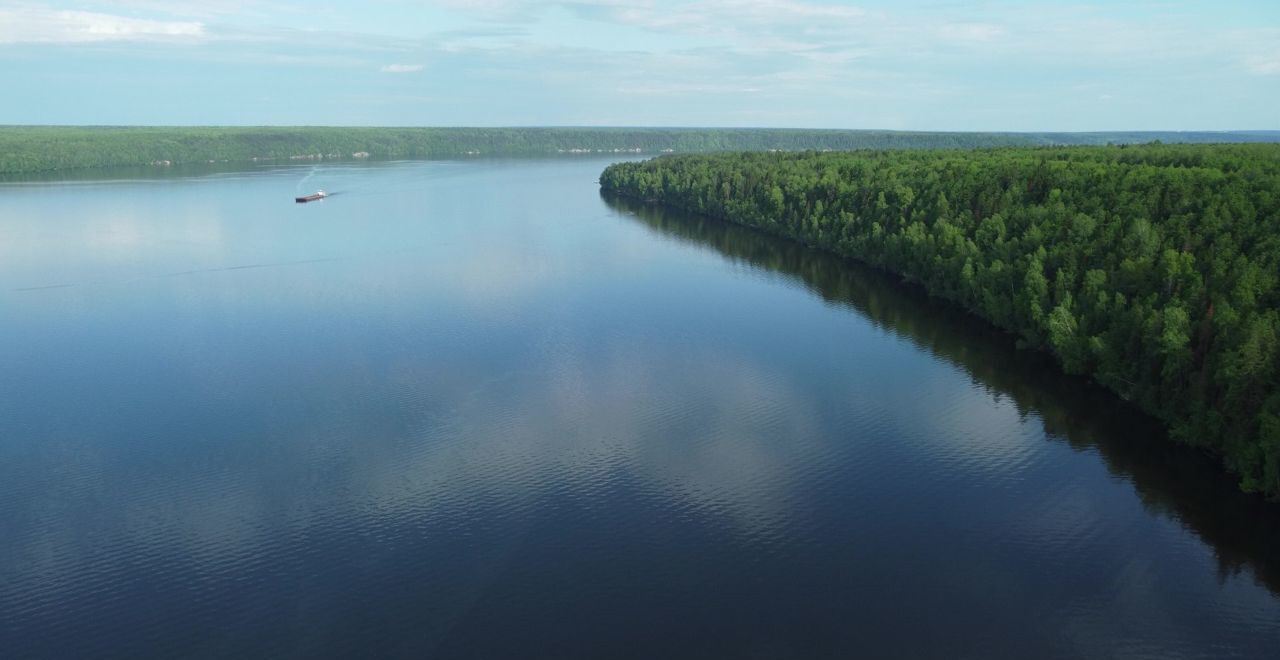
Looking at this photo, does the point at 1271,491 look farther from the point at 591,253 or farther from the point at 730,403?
the point at 591,253

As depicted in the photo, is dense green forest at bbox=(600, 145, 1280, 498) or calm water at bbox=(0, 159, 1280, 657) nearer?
calm water at bbox=(0, 159, 1280, 657)

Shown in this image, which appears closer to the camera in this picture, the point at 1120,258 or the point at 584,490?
the point at 584,490

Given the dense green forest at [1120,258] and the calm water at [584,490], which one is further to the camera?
the dense green forest at [1120,258]

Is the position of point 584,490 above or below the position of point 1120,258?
below


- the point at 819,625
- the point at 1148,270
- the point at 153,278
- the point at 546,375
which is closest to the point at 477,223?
the point at 153,278

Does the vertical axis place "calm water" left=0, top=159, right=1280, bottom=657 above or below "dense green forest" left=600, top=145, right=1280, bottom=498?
below
